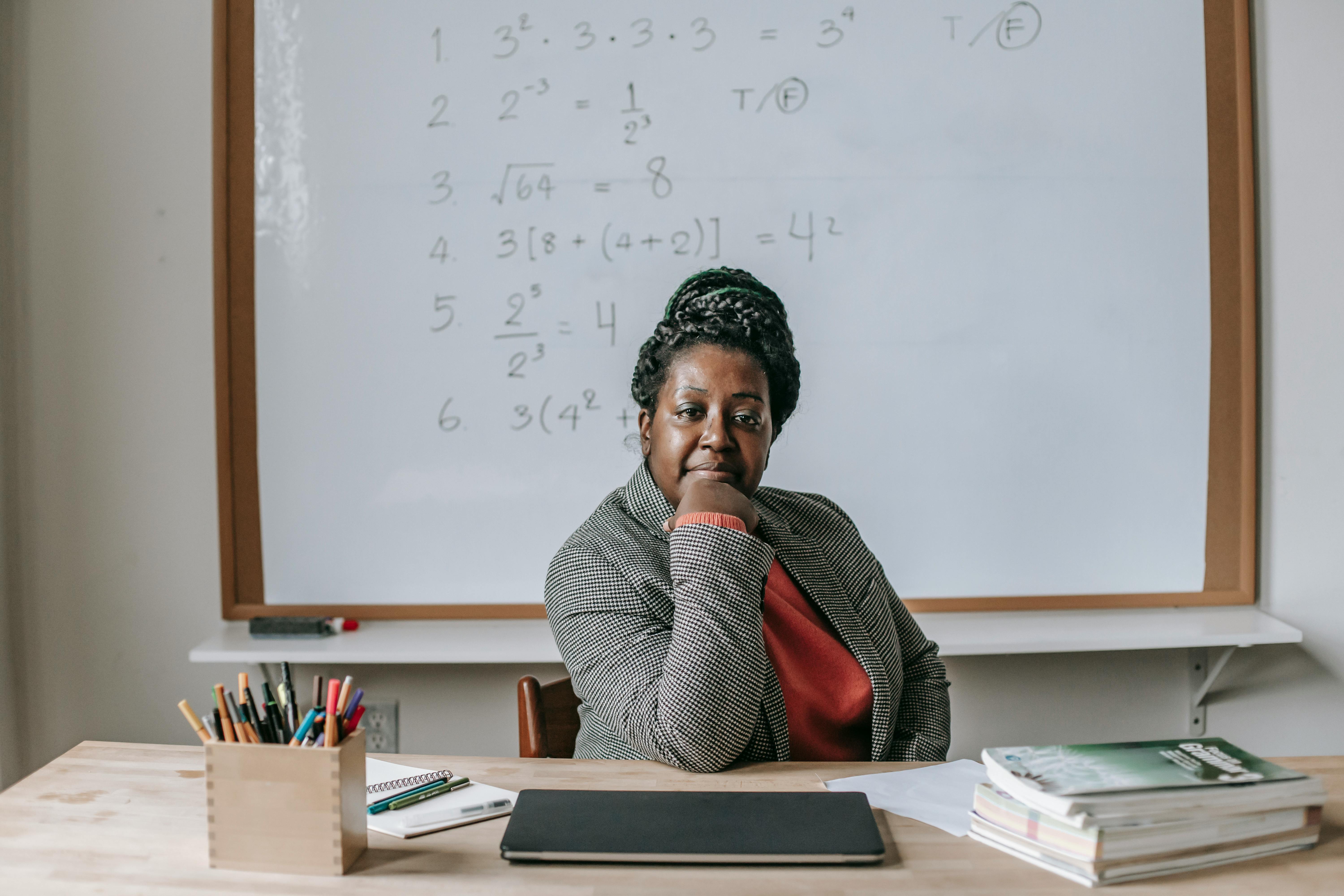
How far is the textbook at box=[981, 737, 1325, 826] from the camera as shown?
74cm

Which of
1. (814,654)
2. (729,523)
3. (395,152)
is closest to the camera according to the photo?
(729,523)

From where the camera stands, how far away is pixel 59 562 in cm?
212

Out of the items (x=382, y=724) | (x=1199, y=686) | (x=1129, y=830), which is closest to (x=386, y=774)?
(x=1129, y=830)

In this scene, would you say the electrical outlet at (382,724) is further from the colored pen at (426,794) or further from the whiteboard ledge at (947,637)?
the colored pen at (426,794)

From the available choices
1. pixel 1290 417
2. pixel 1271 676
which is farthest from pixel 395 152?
pixel 1271 676

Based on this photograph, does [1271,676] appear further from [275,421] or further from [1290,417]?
[275,421]

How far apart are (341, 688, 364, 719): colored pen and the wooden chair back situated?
0.54m

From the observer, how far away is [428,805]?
35.3 inches

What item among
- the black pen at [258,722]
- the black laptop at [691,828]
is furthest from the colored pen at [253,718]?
the black laptop at [691,828]

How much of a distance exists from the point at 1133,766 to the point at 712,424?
70 cm

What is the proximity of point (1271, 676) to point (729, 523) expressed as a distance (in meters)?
1.78

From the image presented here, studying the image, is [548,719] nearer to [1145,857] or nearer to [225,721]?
[225,721]

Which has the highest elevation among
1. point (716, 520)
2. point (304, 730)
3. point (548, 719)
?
point (716, 520)

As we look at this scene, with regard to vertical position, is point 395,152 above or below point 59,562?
above
